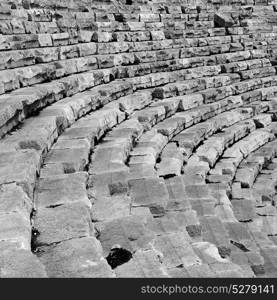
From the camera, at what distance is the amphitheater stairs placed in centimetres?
450

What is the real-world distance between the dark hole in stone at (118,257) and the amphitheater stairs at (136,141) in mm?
13

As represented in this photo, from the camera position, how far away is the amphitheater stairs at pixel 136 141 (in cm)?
450

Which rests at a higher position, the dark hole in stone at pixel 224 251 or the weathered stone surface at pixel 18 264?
the weathered stone surface at pixel 18 264

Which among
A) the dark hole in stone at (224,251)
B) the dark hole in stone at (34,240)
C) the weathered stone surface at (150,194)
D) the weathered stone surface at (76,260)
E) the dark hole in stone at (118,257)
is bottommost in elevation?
the dark hole in stone at (224,251)

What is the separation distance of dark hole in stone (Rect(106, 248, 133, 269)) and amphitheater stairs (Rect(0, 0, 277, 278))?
0.01 m

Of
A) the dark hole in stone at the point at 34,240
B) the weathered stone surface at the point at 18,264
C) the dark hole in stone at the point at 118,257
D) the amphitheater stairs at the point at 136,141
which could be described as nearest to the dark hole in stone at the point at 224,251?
the amphitheater stairs at the point at 136,141

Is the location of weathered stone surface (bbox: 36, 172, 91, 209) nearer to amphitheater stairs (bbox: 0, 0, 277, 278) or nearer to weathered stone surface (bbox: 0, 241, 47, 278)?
amphitheater stairs (bbox: 0, 0, 277, 278)

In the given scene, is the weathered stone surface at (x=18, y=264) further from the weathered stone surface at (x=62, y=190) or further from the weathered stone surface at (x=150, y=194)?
the weathered stone surface at (x=150, y=194)

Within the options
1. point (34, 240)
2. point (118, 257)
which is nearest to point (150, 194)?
point (118, 257)

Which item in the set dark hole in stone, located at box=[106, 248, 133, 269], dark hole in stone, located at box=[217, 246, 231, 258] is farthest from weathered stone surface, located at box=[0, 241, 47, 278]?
dark hole in stone, located at box=[217, 246, 231, 258]
